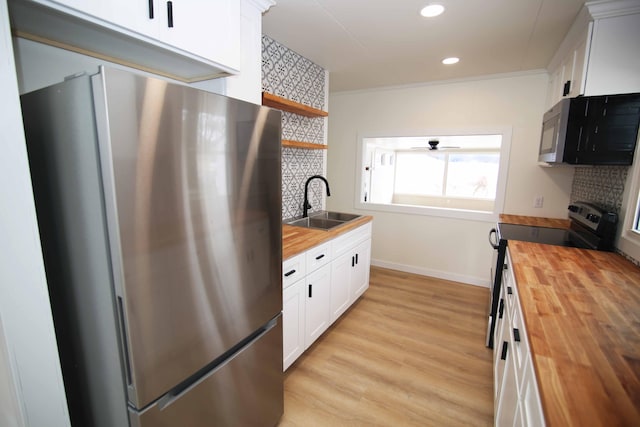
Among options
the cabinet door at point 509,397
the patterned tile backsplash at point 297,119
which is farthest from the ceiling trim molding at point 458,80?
the cabinet door at point 509,397

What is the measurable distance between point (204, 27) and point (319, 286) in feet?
5.62

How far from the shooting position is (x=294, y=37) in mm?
2346

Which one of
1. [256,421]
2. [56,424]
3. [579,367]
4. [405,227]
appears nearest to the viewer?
[579,367]

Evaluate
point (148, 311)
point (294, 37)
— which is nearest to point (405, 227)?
point (294, 37)

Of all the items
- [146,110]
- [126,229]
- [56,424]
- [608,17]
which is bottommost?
[56,424]

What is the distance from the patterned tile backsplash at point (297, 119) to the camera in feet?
8.10

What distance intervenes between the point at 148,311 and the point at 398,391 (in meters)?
1.67

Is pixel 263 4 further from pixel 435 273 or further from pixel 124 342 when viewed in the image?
pixel 435 273

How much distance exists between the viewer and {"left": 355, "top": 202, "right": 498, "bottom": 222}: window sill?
3.41 meters

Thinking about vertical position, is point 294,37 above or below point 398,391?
above

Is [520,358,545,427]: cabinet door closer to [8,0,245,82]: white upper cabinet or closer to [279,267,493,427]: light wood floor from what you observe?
[279,267,493,427]: light wood floor

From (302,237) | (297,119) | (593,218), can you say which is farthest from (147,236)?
(593,218)

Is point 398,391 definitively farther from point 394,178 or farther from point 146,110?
point 394,178

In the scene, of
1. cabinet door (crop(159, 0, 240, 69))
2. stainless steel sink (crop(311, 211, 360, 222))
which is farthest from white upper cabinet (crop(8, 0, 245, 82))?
stainless steel sink (crop(311, 211, 360, 222))
